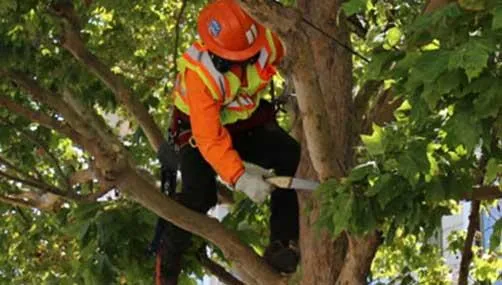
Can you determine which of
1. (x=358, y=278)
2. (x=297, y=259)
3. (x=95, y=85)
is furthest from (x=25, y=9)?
(x=358, y=278)

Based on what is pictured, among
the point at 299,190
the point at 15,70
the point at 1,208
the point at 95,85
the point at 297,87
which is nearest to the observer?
the point at 297,87

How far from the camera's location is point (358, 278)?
13.4 feet

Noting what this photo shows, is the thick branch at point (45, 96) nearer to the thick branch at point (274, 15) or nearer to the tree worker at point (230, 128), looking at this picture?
the tree worker at point (230, 128)

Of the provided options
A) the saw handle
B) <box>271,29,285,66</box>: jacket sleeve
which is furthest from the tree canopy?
<box>271,29,285,66</box>: jacket sleeve

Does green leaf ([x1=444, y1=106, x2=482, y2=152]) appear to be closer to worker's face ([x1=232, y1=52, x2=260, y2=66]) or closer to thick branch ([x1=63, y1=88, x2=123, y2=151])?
worker's face ([x1=232, y1=52, x2=260, y2=66])

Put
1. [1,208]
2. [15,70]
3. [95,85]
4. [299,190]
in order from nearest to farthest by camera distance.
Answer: [299,190] < [15,70] < [95,85] < [1,208]

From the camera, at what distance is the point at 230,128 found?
499cm

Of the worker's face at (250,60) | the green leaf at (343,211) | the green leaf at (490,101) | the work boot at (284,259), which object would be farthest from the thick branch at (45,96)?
the green leaf at (490,101)

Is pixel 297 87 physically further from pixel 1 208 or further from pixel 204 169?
pixel 1 208

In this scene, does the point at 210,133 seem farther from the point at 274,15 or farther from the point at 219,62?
the point at 274,15

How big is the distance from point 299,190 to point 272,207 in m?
0.43

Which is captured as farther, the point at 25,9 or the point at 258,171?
the point at 25,9

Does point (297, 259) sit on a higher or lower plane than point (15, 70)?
lower

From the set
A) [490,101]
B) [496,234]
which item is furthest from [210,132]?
[490,101]
